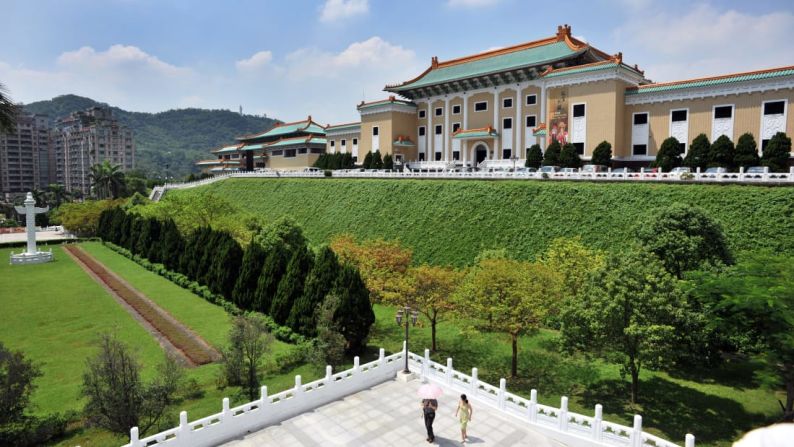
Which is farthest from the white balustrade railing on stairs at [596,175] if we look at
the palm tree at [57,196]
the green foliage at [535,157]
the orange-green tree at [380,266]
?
the palm tree at [57,196]

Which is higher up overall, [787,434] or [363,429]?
[787,434]

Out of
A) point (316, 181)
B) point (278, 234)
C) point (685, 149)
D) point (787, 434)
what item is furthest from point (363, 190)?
point (787, 434)

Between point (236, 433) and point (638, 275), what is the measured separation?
39.6 ft

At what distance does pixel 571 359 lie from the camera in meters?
17.2

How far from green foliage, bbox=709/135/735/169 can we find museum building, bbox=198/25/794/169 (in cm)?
396

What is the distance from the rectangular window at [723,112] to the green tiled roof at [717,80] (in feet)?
5.23

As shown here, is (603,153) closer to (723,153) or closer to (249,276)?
(723,153)

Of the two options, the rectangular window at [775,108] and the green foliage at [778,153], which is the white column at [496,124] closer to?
the rectangular window at [775,108]

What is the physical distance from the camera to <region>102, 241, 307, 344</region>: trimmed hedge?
20.1 metres

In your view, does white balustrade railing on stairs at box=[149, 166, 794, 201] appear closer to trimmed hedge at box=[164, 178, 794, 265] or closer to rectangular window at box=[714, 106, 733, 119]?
trimmed hedge at box=[164, 178, 794, 265]

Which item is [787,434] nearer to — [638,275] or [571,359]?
[638,275]

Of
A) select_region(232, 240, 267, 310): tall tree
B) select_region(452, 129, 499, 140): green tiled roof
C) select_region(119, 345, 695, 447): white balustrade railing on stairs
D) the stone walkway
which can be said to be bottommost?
the stone walkway

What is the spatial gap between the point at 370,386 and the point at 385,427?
9.26 feet

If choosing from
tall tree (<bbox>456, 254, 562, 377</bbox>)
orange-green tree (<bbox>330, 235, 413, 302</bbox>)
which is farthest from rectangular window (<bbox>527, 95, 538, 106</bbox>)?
tall tree (<bbox>456, 254, 562, 377</bbox>)
